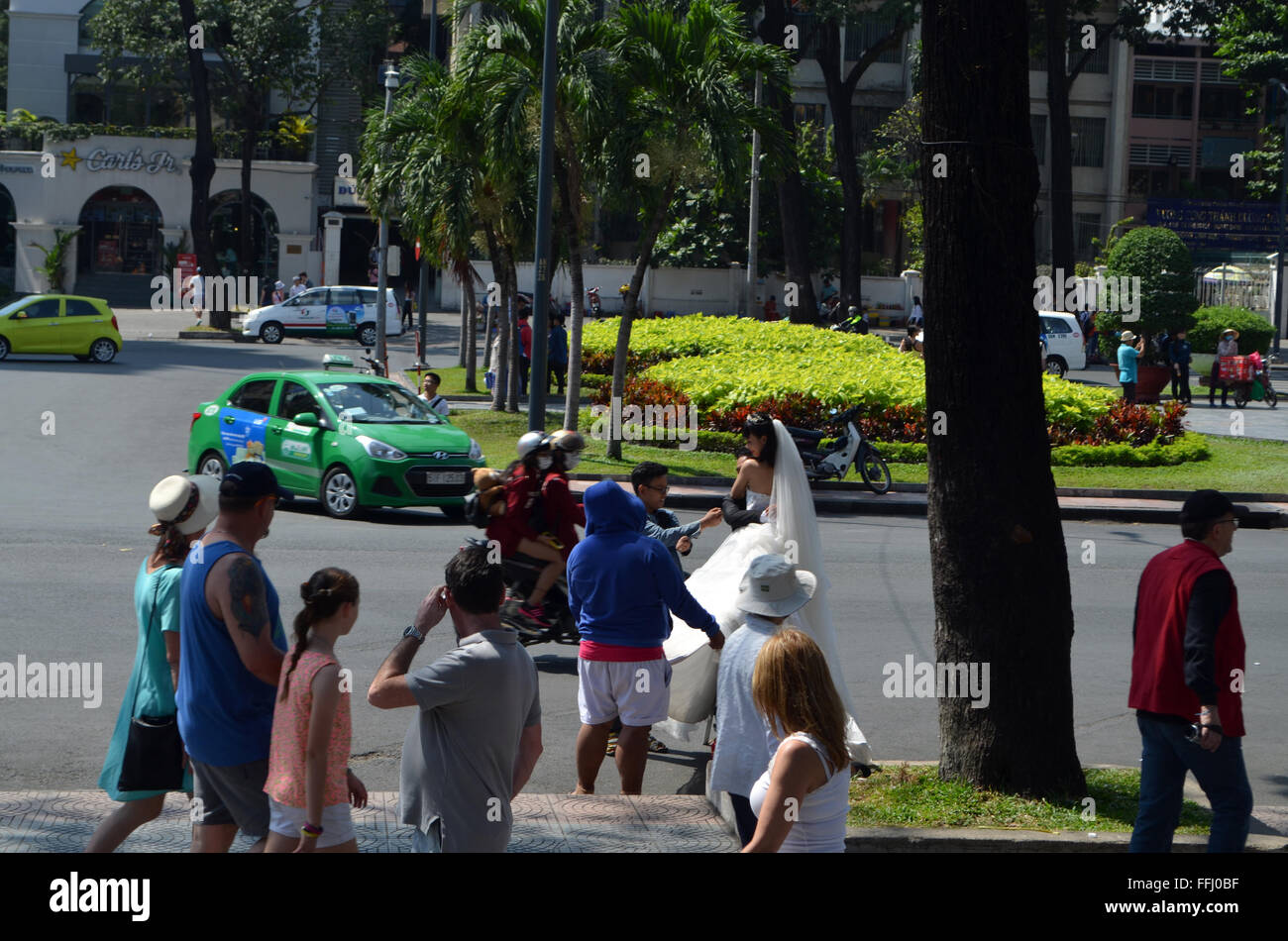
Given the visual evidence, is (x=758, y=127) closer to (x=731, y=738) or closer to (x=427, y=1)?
(x=731, y=738)

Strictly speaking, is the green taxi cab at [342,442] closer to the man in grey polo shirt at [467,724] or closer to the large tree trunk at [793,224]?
the man in grey polo shirt at [467,724]

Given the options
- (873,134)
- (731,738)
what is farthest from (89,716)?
(873,134)

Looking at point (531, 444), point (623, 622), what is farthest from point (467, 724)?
point (531, 444)

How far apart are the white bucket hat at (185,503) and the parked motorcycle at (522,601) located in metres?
4.12

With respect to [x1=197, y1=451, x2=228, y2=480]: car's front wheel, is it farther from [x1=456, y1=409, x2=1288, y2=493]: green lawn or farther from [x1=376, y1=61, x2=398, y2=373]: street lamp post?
[x1=376, y1=61, x2=398, y2=373]: street lamp post

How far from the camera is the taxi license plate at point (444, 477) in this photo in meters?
15.7

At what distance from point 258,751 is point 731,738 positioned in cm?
165

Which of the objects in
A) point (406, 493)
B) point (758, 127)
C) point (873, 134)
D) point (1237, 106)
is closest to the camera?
point (406, 493)

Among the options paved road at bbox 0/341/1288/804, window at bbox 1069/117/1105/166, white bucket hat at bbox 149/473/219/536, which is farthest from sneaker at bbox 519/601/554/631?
window at bbox 1069/117/1105/166

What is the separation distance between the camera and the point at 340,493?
51.7ft

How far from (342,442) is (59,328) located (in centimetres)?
1987

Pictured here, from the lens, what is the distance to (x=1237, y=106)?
62625mm

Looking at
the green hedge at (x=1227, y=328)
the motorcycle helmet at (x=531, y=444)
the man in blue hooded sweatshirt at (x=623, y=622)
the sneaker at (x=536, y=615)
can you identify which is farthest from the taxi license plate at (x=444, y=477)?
the green hedge at (x=1227, y=328)

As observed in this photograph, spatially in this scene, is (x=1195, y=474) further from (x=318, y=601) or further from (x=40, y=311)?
(x=40, y=311)
